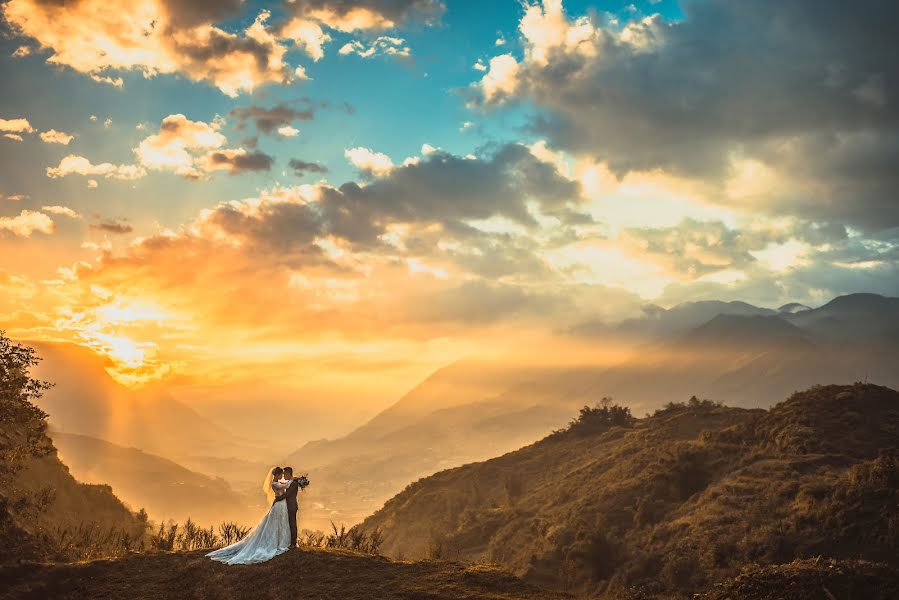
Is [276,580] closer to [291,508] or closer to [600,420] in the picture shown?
[291,508]

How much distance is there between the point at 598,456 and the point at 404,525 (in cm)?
2166

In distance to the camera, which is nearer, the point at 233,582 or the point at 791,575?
the point at 791,575

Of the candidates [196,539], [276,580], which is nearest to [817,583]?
[276,580]

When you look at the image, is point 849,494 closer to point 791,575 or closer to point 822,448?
point 822,448

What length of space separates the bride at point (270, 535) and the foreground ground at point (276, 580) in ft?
2.10

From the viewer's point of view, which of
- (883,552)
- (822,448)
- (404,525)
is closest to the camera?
(883,552)

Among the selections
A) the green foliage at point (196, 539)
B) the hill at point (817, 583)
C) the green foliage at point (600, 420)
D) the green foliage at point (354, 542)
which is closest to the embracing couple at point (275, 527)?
the green foliage at point (354, 542)

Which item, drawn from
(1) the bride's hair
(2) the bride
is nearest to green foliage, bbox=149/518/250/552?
(2) the bride

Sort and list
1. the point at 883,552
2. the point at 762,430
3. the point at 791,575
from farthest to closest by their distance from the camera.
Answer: the point at 762,430, the point at 883,552, the point at 791,575

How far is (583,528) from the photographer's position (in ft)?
116

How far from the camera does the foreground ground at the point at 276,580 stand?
15567 millimetres

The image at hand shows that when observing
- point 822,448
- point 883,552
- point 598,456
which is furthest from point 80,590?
point 598,456

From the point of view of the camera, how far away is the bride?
60.8 feet

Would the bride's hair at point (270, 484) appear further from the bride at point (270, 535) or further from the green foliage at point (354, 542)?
the green foliage at point (354, 542)
